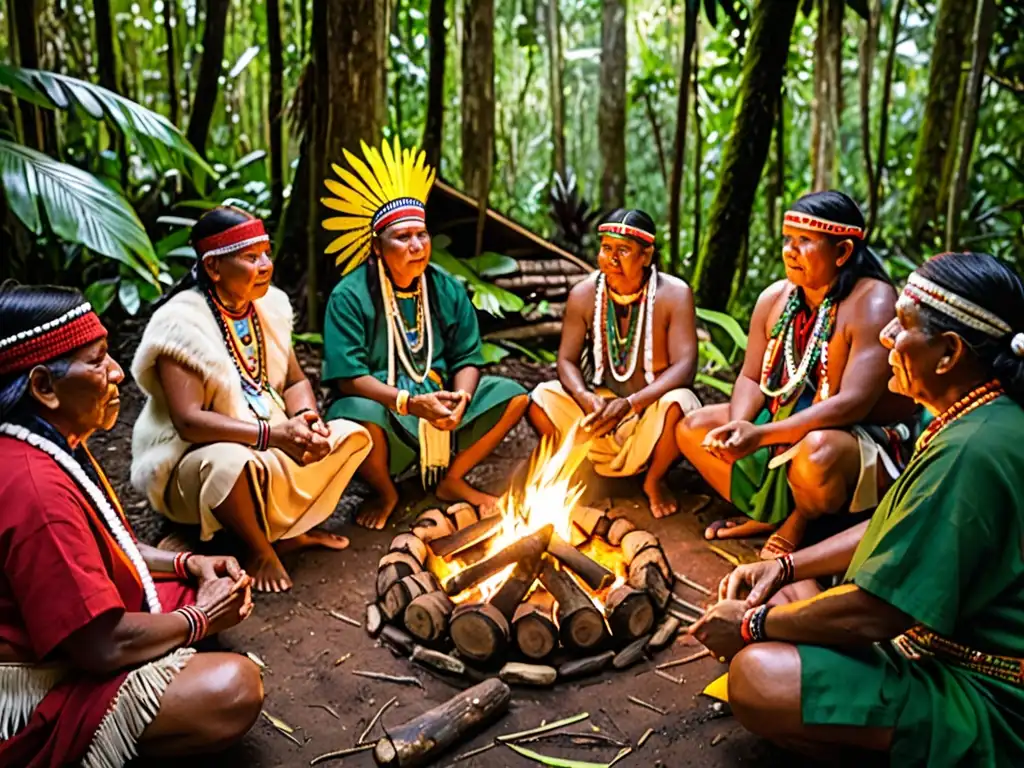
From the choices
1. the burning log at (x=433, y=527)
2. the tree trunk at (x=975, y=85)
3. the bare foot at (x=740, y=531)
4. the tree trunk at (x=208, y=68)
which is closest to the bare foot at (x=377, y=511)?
the burning log at (x=433, y=527)

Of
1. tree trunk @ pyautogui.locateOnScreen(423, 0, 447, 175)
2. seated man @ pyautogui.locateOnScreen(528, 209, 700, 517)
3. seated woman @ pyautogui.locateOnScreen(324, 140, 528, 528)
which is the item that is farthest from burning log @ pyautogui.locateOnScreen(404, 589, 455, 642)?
tree trunk @ pyautogui.locateOnScreen(423, 0, 447, 175)

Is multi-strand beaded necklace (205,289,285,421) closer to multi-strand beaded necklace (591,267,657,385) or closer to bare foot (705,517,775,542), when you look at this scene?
multi-strand beaded necklace (591,267,657,385)

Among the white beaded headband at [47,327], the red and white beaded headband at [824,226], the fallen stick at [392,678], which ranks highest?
the red and white beaded headband at [824,226]

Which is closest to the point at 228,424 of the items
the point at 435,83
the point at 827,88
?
the point at 435,83

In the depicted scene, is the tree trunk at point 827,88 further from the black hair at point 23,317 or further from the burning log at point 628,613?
the black hair at point 23,317

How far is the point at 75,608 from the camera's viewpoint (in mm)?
2117

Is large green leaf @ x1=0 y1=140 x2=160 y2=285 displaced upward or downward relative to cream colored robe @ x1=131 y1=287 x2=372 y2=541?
upward

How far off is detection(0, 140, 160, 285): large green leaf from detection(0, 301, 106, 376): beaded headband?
1.60 meters

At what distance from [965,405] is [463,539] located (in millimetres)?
2022

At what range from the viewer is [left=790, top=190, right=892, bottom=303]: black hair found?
3.58 m

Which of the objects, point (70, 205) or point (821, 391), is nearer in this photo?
point (821, 391)

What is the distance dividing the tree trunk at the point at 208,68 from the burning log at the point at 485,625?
16.7 ft

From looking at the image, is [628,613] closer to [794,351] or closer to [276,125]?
[794,351]

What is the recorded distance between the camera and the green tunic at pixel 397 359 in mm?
4137
